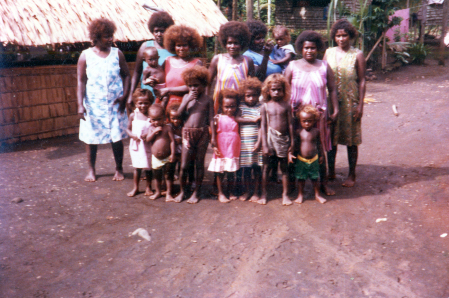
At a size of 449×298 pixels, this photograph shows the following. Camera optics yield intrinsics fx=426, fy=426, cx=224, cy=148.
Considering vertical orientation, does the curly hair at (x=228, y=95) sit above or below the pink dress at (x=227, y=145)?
above

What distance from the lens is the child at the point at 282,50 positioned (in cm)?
523

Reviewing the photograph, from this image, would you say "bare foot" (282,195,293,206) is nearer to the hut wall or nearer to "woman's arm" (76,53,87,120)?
"woman's arm" (76,53,87,120)

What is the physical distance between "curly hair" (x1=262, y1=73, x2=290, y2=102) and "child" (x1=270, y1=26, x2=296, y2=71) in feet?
3.46

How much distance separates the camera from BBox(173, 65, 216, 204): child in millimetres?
4238

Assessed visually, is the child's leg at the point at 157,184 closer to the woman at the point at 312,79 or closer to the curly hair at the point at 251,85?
the curly hair at the point at 251,85

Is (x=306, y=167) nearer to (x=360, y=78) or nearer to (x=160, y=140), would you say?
(x=360, y=78)

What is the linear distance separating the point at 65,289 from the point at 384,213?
2.89m

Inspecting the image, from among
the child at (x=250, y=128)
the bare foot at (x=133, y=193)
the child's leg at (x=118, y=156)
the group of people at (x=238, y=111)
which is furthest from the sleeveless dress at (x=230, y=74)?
the child's leg at (x=118, y=156)

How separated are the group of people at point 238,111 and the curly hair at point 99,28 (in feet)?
0.04

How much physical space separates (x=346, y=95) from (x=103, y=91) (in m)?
2.78

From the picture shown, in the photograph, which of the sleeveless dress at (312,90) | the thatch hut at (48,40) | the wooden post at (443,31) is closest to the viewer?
the sleeveless dress at (312,90)

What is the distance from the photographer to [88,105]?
5.07 metres

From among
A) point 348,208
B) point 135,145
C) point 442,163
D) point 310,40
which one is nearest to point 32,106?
point 135,145

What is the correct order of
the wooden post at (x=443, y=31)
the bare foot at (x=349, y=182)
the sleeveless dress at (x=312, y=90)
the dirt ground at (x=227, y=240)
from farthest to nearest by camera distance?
the wooden post at (x=443, y=31) → the bare foot at (x=349, y=182) → the sleeveless dress at (x=312, y=90) → the dirt ground at (x=227, y=240)
